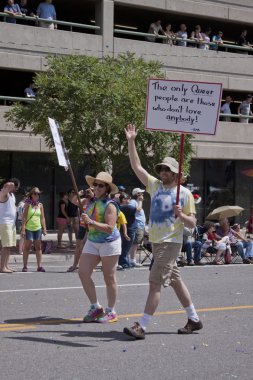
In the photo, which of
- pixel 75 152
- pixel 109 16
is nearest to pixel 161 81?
pixel 75 152

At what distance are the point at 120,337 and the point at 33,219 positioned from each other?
753 centimetres

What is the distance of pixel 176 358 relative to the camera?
23.7 feet

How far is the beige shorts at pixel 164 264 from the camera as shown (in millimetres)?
8125

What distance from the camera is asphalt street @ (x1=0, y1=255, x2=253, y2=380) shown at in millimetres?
6730

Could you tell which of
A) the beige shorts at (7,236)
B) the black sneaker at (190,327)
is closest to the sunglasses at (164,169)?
the black sneaker at (190,327)

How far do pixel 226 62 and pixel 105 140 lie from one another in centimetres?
1155

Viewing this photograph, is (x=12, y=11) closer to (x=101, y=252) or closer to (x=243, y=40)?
(x=243, y=40)

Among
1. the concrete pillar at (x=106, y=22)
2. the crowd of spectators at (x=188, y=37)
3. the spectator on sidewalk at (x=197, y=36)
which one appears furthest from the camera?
the spectator on sidewalk at (x=197, y=36)

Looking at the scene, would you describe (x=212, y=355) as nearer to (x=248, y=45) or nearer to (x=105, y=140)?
(x=105, y=140)

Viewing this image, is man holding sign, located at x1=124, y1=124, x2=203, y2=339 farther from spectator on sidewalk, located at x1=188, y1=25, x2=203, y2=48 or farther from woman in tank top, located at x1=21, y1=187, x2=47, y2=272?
spectator on sidewalk, located at x1=188, y1=25, x2=203, y2=48

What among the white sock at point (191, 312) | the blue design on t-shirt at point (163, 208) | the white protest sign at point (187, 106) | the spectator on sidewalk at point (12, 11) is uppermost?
the spectator on sidewalk at point (12, 11)

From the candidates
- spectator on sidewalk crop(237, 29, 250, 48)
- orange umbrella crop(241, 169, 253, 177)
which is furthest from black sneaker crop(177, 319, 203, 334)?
spectator on sidewalk crop(237, 29, 250, 48)

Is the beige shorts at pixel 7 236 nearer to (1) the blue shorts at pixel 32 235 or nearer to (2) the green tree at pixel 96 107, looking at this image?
(1) the blue shorts at pixel 32 235

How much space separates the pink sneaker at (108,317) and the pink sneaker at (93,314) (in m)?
0.05
